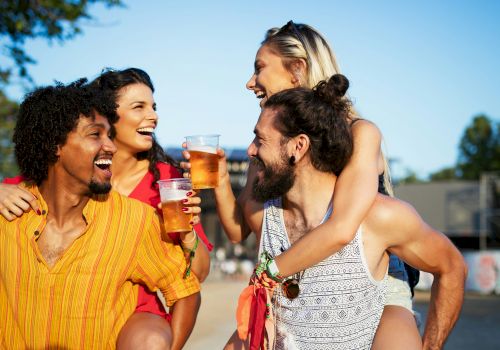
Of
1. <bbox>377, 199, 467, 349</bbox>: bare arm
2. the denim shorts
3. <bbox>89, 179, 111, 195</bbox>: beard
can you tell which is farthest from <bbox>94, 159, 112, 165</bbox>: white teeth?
the denim shorts

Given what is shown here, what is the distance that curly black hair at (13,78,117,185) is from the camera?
371cm

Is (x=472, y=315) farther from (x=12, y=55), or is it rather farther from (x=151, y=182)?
(x=151, y=182)

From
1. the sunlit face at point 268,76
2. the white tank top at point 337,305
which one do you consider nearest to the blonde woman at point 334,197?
the sunlit face at point 268,76

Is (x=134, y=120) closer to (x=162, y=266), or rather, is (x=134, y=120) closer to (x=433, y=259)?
(x=162, y=266)

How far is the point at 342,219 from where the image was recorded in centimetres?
329

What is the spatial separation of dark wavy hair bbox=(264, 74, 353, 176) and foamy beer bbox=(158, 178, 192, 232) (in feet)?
2.11

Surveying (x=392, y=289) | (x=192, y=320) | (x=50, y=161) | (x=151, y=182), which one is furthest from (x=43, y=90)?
(x=392, y=289)

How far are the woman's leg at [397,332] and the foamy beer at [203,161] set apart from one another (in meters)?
1.22

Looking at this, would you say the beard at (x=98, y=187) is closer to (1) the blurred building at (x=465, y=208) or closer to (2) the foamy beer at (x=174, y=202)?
(2) the foamy beer at (x=174, y=202)

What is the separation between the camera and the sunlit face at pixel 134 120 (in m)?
4.45

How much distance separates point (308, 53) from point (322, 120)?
29.7 inches

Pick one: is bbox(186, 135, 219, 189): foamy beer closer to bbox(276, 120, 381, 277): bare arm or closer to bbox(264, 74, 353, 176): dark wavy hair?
bbox(264, 74, 353, 176): dark wavy hair

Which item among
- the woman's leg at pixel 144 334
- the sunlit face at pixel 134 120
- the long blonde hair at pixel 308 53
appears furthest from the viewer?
the sunlit face at pixel 134 120

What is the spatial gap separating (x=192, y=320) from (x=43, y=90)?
1678 millimetres
